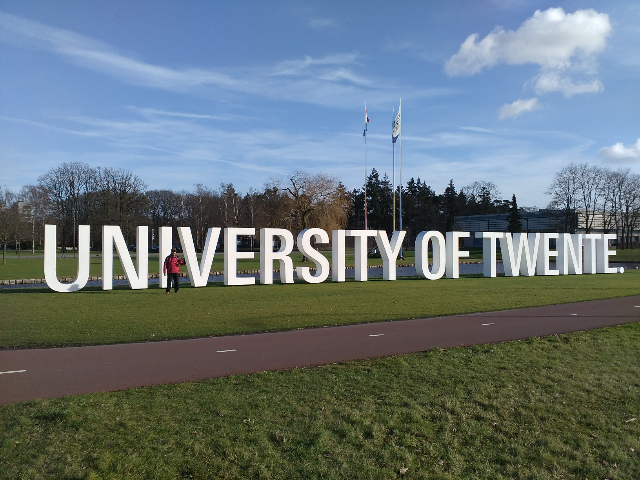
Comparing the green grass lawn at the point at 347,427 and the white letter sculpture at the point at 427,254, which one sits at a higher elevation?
the white letter sculpture at the point at 427,254

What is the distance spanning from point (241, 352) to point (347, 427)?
4.29 meters

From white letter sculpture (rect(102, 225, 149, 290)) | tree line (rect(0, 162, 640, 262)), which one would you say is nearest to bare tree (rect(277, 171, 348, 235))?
tree line (rect(0, 162, 640, 262))

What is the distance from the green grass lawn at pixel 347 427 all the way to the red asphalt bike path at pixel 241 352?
807mm

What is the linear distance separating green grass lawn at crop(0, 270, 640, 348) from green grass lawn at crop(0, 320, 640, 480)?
4980 millimetres

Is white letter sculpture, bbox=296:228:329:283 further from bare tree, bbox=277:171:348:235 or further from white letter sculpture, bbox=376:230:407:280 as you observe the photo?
bare tree, bbox=277:171:348:235

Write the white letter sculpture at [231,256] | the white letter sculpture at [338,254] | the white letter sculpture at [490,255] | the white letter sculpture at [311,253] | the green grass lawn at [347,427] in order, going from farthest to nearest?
the white letter sculpture at [490,255]
the white letter sculpture at [338,254]
the white letter sculpture at [311,253]
the white letter sculpture at [231,256]
the green grass lawn at [347,427]

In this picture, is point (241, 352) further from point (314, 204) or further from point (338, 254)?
point (314, 204)

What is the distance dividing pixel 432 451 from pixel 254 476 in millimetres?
1786

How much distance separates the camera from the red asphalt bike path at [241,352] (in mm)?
7512

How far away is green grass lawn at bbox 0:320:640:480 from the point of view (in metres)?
4.69

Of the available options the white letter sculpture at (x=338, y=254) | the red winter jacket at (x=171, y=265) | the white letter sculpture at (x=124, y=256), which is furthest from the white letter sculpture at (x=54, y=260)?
the white letter sculpture at (x=338, y=254)

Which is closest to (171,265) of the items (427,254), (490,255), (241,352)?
(241,352)

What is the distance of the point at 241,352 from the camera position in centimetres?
944

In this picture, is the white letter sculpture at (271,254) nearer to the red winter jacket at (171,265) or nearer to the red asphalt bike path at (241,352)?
the red winter jacket at (171,265)
